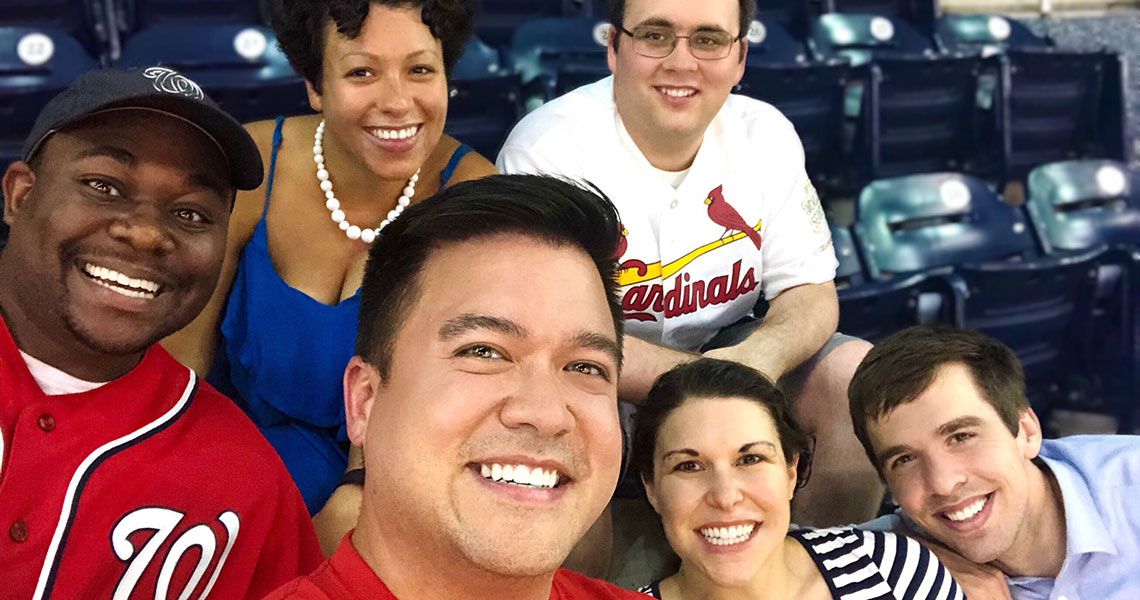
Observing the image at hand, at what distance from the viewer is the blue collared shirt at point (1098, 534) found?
1975 millimetres

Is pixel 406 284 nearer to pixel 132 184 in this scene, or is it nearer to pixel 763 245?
pixel 132 184

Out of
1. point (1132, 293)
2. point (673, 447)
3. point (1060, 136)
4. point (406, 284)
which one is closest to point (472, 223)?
point (406, 284)

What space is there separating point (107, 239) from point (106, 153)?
97 millimetres

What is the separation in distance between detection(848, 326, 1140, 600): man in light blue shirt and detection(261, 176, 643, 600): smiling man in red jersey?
34.4 inches

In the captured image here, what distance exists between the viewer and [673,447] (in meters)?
1.80

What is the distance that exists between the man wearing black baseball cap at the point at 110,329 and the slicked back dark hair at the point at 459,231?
224 millimetres

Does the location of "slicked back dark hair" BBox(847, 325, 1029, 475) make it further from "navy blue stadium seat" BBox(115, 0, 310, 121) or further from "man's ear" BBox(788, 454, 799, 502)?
"navy blue stadium seat" BBox(115, 0, 310, 121)

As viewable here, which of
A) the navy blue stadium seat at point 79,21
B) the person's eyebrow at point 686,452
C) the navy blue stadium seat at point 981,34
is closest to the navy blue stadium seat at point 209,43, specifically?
the navy blue stadium seat at point 79,21

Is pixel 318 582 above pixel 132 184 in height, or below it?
below

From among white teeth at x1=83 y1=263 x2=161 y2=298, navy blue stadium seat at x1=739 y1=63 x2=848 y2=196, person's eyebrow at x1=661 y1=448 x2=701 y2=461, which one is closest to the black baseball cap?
white teeth at x1=83 y1=263 x2=161 y2=298

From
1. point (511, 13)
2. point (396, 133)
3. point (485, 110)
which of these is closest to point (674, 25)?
point (396, 133)

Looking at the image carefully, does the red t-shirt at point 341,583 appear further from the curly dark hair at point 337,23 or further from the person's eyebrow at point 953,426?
the person's eyebrow at point 953,426

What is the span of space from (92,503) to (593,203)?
677mm

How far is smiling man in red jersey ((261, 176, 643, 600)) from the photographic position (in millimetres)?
1091
